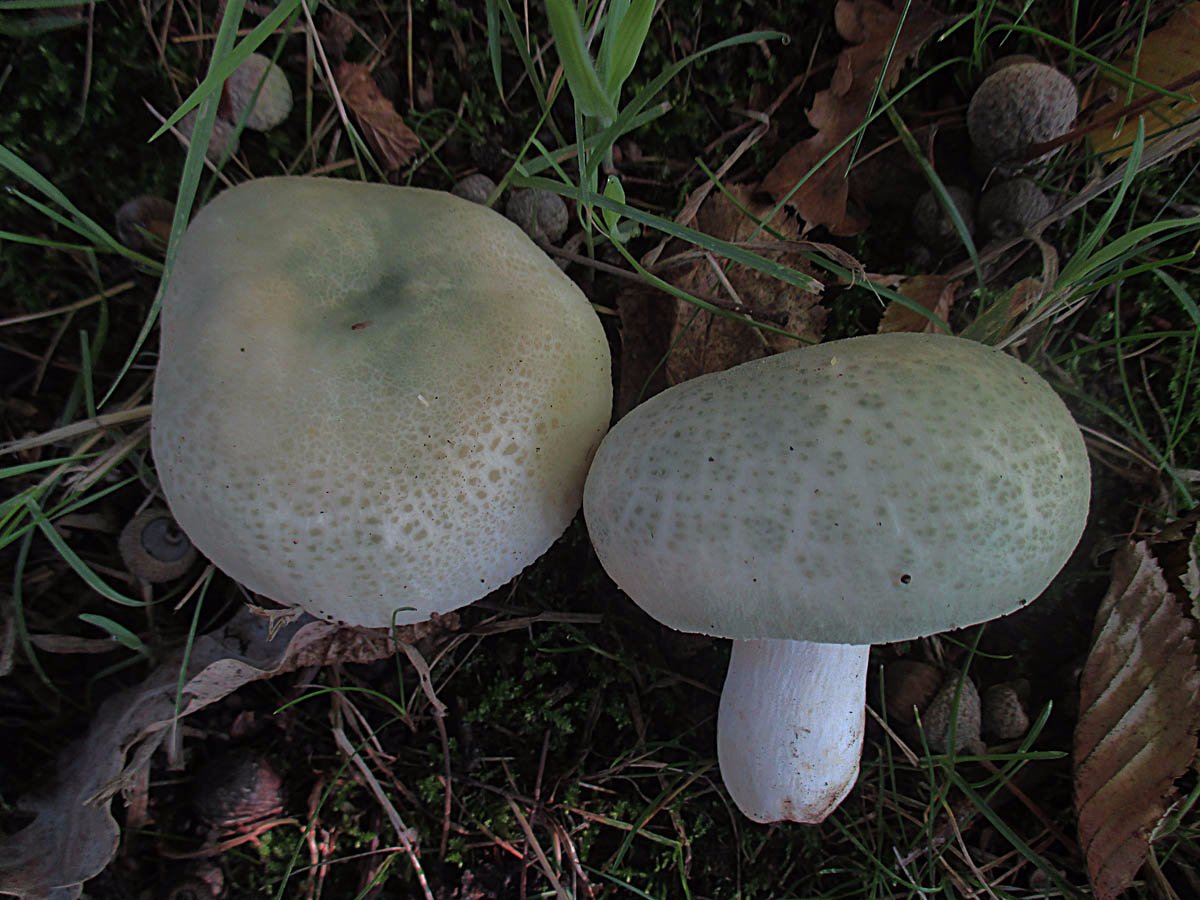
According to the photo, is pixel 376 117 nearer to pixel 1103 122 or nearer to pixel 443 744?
pixel 443 744

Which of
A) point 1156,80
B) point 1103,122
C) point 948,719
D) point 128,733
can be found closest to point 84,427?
point 128,733

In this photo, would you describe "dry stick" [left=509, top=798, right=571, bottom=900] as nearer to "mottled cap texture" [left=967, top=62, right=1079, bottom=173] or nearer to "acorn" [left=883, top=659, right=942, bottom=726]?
"acorn" [left=883, top=659, right=942, bottom=726]

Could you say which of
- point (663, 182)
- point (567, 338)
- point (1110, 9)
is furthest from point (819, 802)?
point (1110, 9)

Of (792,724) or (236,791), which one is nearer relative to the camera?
(792,724)

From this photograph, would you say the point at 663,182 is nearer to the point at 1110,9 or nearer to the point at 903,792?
the point at 1110,9

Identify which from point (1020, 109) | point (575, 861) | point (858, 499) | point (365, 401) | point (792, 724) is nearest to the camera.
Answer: point (858, 499)

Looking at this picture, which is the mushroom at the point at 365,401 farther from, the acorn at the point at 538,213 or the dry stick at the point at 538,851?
the dry stick at the point at 538,851
